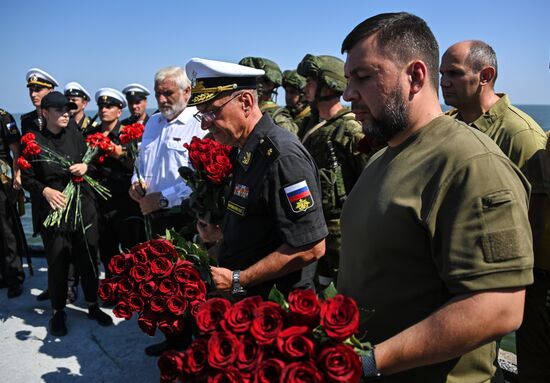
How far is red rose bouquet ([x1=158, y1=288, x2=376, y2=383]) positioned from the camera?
3.79 feet

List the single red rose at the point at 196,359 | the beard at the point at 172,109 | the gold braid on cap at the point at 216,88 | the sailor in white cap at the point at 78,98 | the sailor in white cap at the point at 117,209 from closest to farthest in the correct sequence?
the single red rose at the point at 196,359 → the gold braid on cap at the point at 216,88 → the beard at the point at 172,109 → the sailor in white cap at the point at 117,209 → the sailor in white cap at the point at 78,98

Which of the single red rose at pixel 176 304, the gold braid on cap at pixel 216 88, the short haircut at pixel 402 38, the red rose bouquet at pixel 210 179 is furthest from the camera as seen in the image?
the red rose bouquet at pixel 210 179

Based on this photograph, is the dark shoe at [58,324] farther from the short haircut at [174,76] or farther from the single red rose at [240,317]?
the single red rose at [240,317]

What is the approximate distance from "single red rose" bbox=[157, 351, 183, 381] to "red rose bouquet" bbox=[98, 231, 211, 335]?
41 cm

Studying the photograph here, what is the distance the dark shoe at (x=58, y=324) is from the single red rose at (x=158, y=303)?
3243 mm

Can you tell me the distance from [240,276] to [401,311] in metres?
1.04

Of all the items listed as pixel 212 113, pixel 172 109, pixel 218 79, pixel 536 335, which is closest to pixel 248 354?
pixel 212 113

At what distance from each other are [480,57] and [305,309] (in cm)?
290

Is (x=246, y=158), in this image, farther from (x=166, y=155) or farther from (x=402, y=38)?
(x=166, y=155)

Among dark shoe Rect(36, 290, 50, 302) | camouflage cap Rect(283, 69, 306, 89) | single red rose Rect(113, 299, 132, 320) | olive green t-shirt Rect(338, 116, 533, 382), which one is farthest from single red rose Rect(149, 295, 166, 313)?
camouflage cap Rect(283, 69, 306, 89)

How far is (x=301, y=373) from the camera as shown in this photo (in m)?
1.14

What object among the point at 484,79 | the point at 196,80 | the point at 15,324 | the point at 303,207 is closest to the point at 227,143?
the point at 196,80

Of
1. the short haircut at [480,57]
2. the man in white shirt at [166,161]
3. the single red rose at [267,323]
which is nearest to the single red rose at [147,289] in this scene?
the single red rose at [267,323]

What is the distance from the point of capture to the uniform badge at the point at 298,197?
7.50ft
